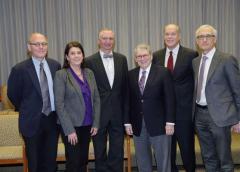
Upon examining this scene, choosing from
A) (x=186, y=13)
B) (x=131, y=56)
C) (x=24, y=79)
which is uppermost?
(x=186, y=13)

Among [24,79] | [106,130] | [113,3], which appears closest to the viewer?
[24,79]

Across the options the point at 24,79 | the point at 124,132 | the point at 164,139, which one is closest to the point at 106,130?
the point at 124,132

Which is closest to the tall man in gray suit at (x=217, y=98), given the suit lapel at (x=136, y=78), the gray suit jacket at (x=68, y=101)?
the suit lapel at (x=136, y=78)

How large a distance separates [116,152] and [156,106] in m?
0.78

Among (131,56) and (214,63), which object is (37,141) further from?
(131,56)

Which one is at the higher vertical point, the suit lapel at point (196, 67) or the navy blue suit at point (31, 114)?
the suit lapel at point (196, 67)

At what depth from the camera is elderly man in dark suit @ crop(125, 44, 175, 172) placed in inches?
126

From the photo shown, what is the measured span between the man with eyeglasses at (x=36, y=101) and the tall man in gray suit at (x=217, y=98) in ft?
5.00

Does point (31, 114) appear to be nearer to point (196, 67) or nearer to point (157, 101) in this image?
point (157, 101)

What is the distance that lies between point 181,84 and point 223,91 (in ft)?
1.72

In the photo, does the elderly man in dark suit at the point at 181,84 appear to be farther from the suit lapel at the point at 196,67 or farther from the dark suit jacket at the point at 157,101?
the dark suit jacket at the point at 157,101

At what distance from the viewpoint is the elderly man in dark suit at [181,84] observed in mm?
3523

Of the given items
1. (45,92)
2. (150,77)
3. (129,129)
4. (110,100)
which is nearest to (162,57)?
(150,77)

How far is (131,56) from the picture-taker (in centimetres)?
603
